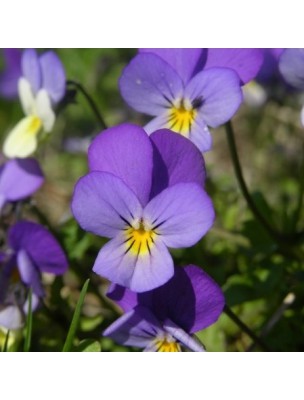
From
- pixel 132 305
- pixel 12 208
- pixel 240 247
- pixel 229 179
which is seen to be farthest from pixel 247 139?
pixel 132 305

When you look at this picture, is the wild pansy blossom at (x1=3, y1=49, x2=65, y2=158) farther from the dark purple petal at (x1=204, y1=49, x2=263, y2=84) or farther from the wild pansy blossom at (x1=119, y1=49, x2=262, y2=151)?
the dark purple petal at (x1=204, y1=49, x2=263, y2=84)

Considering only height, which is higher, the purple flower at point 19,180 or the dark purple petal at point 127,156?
the dark purple petal at point 127,156

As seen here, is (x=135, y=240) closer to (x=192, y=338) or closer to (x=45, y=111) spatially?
(x=192, y=338)

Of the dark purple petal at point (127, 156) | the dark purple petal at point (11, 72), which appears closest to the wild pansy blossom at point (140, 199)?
the dark purple petal at point (127, 156)

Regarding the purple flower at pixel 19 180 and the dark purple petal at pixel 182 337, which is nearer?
the dark purple petal at pixel 182 337

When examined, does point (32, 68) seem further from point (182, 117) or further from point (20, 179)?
point (182, 117)

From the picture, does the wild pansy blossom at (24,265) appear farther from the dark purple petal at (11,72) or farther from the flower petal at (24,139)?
the dark purple petal at (11,72)
